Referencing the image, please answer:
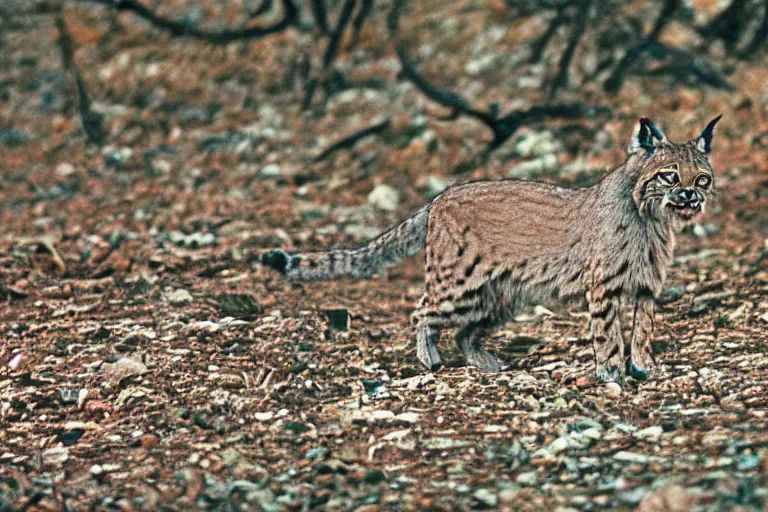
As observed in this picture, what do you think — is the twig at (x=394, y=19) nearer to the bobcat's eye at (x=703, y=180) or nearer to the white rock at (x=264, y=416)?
the bobcat's eye at (x=703, y=180)

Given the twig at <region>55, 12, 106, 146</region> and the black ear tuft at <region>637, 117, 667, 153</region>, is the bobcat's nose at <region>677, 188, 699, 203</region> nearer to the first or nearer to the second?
the black ear tuft at <region>637, 117, 667, 153</region>

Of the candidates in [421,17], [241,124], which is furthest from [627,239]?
[421,17]

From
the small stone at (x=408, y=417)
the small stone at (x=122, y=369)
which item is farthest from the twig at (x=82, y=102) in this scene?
the small stone at (x=408, y=417)

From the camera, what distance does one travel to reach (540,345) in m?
7.46

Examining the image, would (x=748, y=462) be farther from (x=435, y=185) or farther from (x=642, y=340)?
(x=435, y=185)

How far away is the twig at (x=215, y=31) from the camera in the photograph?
13.9 m

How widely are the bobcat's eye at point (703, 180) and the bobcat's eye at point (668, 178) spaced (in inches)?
4.6

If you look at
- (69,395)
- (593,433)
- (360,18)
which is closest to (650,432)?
(593,433)

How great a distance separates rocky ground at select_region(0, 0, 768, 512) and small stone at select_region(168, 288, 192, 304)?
5 centimetres

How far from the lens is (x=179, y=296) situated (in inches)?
332

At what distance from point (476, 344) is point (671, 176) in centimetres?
181

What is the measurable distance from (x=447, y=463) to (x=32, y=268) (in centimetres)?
502

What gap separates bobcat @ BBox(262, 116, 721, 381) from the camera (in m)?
6.40

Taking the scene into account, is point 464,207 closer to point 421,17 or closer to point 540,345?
point 540,345
